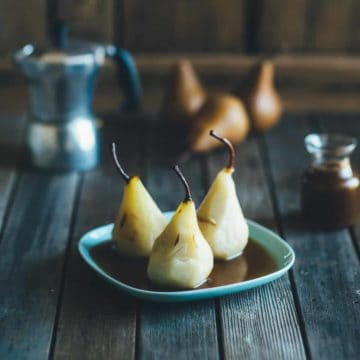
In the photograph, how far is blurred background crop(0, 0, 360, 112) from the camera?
5.51ft

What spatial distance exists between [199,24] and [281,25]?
0.54 feet

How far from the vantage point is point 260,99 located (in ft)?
4.97

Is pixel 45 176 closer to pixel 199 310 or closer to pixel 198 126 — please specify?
pixel 198 126

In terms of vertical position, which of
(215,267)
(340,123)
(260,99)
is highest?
(215,267)

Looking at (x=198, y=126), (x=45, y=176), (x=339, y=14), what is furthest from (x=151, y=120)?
(x=339, y=14)

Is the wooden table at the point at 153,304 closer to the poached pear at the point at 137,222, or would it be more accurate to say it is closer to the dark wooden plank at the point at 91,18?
the poached pear at the point at 137,222

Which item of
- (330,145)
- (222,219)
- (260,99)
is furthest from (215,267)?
(260,99)

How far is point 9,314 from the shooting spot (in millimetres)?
959

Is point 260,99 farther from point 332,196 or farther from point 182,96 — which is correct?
point 332,196

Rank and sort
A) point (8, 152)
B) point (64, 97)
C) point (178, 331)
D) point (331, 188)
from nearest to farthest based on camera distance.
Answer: point (178, 331), point (331, 188), point (64, 97), point (8, 152)

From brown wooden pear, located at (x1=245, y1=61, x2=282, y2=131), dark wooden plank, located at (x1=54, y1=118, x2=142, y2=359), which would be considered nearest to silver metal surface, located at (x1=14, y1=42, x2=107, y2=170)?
dark wooden plank, located at (x1=54, y1=118, x2=142, y2=359)

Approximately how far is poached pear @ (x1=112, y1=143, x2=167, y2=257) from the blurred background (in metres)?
0.71

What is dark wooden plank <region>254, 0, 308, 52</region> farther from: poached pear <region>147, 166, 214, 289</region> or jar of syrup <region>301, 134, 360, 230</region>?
poached pear <region>147, 166, 214, 289</region>

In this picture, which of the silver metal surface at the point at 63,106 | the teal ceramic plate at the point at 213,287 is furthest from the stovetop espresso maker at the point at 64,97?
the teal ceramic plate at the point at 213,287
